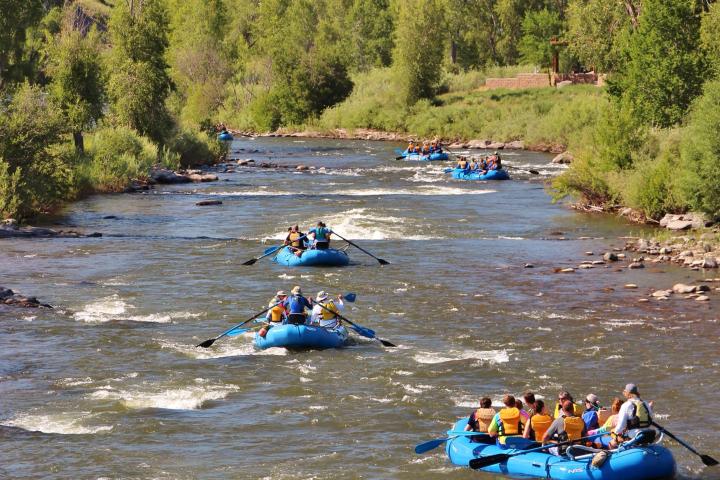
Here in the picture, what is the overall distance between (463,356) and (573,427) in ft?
22.8

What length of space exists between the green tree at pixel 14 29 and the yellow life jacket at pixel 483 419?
50871 mm

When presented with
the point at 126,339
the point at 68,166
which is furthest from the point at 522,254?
the point at 68,166

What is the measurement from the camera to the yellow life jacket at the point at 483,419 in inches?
770

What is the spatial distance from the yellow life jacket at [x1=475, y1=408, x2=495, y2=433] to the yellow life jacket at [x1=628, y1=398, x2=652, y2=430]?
240 cm

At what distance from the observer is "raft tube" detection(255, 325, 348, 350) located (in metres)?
26.2

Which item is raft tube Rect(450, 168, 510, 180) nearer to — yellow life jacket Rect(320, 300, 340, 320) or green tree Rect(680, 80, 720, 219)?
green tree Rect(680, 80, 720, 219)

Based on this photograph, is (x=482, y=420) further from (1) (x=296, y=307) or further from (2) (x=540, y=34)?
(2) (x=540, y=34)

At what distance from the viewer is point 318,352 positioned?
86.9ft

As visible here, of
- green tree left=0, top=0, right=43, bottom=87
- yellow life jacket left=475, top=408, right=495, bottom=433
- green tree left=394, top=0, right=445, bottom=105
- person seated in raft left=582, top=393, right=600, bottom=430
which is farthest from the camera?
green tree left=394, top=0, right=445, bottom=105

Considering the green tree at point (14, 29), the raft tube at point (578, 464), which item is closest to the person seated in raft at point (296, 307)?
the raft tube at point (578, 464)

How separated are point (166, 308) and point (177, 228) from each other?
47.3 feet

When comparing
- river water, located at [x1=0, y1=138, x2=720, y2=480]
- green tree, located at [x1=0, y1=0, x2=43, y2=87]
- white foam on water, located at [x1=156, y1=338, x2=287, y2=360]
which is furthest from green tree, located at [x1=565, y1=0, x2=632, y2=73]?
white foam on water, located at [x1=156, y1=338, x2=287, y2=360]

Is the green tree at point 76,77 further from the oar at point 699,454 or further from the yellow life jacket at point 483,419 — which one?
the oar at point 699,454

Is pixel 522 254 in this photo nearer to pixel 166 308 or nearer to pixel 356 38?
pixel 166 308
